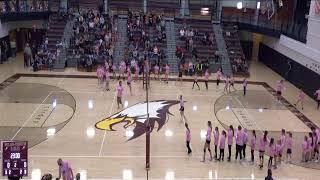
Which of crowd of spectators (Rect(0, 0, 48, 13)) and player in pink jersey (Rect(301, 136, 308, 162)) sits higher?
crowd of spectators (Rect(0, 0, 48, 13))

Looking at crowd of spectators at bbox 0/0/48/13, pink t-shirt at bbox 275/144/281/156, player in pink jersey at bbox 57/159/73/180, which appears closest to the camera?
player in pink jersey at bbox 57/159/73/180

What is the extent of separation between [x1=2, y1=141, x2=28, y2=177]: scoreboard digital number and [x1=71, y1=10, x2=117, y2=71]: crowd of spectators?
2303cm

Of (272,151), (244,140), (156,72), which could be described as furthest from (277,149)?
(156,72)

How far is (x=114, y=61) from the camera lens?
35.8 meters

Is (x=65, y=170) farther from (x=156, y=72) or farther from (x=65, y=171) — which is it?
(x=156, y=72)

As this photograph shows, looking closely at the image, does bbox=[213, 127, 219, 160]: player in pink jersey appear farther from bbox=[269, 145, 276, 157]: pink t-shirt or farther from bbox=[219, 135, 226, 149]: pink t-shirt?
bbox=[269, 145, 276, 157]: pink t-shirt

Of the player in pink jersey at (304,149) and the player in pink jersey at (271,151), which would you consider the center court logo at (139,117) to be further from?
the player in pink jersey at (304,149)

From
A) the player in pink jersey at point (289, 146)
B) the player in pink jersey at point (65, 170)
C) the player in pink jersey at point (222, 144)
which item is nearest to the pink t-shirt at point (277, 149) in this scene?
the player in pink jersey at point (289, 146)

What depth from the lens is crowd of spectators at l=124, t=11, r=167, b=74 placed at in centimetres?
3575

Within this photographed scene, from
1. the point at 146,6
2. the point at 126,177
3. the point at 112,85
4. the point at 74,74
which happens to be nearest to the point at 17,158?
the point at 126,177

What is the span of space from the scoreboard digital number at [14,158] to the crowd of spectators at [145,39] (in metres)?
22.3

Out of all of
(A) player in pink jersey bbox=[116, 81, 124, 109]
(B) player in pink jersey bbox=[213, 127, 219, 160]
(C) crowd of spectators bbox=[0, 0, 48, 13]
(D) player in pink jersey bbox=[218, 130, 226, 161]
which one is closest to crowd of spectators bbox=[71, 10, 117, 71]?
(C) crowd of spectators bbox=[0, 0, 48, 13]

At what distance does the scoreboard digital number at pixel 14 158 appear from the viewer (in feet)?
39.7

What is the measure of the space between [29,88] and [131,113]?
27.8 feet
